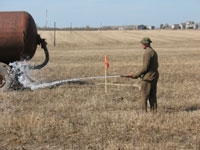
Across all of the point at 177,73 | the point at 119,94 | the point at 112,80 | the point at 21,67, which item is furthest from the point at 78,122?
the point at 177,73

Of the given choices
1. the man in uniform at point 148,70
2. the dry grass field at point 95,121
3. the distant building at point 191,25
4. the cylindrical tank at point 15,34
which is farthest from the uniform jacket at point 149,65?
the distant building at point 191,25

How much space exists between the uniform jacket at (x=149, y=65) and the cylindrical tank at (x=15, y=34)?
4.52 m

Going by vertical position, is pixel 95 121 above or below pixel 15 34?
below

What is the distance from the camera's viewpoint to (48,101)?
8672mm

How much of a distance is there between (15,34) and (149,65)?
4.89 m

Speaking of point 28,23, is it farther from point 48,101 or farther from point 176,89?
point 176,89

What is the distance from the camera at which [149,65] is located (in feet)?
23.0

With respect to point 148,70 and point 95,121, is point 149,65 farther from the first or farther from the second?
point 95,121

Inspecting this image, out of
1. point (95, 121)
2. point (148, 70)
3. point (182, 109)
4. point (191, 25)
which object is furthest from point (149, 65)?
point (191, 25)

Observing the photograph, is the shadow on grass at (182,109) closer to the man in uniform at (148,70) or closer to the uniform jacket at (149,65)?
the man in uniform at (148,70)

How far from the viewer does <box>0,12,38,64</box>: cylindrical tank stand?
32.3 ft

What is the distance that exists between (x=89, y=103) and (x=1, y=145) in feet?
11.2

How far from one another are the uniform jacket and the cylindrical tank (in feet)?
14.8

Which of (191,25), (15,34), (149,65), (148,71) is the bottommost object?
(148,71)
